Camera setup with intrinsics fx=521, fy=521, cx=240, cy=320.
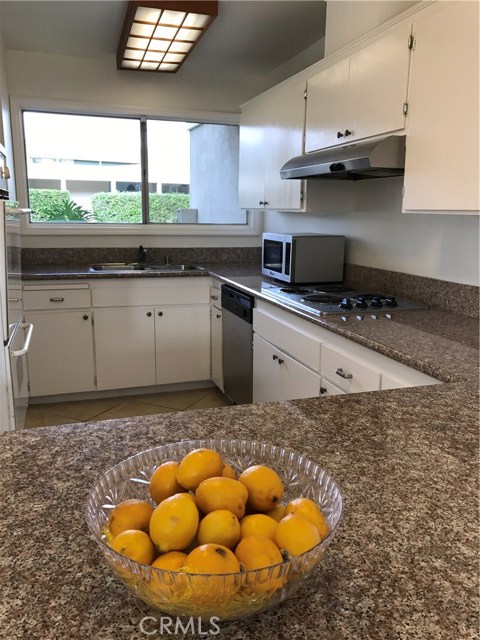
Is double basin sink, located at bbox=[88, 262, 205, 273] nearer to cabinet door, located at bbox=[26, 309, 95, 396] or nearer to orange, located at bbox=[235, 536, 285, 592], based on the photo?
cabinet door, located at bbox=[26, 309, 95, 396]

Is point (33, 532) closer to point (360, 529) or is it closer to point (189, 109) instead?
point (360, 529)

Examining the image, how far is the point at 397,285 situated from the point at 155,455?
230 cm

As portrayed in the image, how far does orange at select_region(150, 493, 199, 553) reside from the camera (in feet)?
1.84

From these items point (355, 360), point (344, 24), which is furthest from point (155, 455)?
point (344, 24)

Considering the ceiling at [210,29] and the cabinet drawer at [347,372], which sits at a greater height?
the ceiling at [210,29]

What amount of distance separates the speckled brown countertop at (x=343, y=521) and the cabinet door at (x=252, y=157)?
2.64m

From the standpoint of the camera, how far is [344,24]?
2.68 meters

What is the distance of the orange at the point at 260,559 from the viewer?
1.71ft

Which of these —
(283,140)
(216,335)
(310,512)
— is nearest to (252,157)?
(283,140)

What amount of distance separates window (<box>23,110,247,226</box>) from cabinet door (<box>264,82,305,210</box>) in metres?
1.03

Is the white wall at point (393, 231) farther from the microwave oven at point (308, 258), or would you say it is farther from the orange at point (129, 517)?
the orange at point (129, 517)

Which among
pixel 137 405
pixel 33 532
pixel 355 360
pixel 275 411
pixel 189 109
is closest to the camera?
pixel 33 532

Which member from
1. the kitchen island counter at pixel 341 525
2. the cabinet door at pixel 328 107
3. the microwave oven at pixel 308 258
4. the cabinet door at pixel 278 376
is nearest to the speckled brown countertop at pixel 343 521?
the kitchen island counter at pixel 341 525

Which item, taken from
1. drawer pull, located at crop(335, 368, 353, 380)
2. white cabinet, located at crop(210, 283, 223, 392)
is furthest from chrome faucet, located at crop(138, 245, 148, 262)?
drawer pull, located at crop(335, 368, 353, 380)
